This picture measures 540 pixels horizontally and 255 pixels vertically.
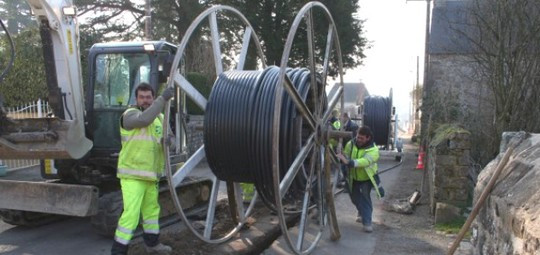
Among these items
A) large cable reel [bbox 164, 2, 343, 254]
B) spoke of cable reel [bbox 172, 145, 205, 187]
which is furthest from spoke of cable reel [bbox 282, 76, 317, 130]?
spoke of cable reel [bbox 172, 145, 205, 187]

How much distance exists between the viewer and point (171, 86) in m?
5.02

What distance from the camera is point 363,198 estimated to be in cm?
718

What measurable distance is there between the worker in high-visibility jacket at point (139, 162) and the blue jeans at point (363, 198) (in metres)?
3.19

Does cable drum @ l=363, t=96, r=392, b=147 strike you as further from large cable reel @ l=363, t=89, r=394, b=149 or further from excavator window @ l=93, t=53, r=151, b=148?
excavator window @ l=93, t=53, r=151, b=148

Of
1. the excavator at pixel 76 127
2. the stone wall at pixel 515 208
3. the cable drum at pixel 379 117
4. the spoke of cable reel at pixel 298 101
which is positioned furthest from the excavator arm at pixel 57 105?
the cable drum at pixel 379 117

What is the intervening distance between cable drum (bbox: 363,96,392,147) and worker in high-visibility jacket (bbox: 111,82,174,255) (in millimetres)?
11569

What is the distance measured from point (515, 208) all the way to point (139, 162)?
11.3 feet

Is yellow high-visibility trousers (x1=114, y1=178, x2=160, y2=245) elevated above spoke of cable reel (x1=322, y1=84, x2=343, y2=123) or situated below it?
below

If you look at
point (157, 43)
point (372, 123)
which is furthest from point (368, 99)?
point (157, 43)

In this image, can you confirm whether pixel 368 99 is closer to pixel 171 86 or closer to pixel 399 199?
pixel 399 199

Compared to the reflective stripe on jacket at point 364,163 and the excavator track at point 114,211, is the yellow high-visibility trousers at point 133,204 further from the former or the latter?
the reflective stripe on jacket at point 364,163

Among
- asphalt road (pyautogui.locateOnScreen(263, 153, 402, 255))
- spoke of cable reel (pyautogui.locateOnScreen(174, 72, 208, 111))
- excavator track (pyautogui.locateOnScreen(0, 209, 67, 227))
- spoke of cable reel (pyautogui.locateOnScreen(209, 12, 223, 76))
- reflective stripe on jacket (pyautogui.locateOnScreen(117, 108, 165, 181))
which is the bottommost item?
asphalt road (pyautogui.locateOnScreen(263, 153, 402, 255))

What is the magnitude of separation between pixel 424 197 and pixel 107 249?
587 cm

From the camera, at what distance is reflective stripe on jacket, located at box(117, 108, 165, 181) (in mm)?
4992
